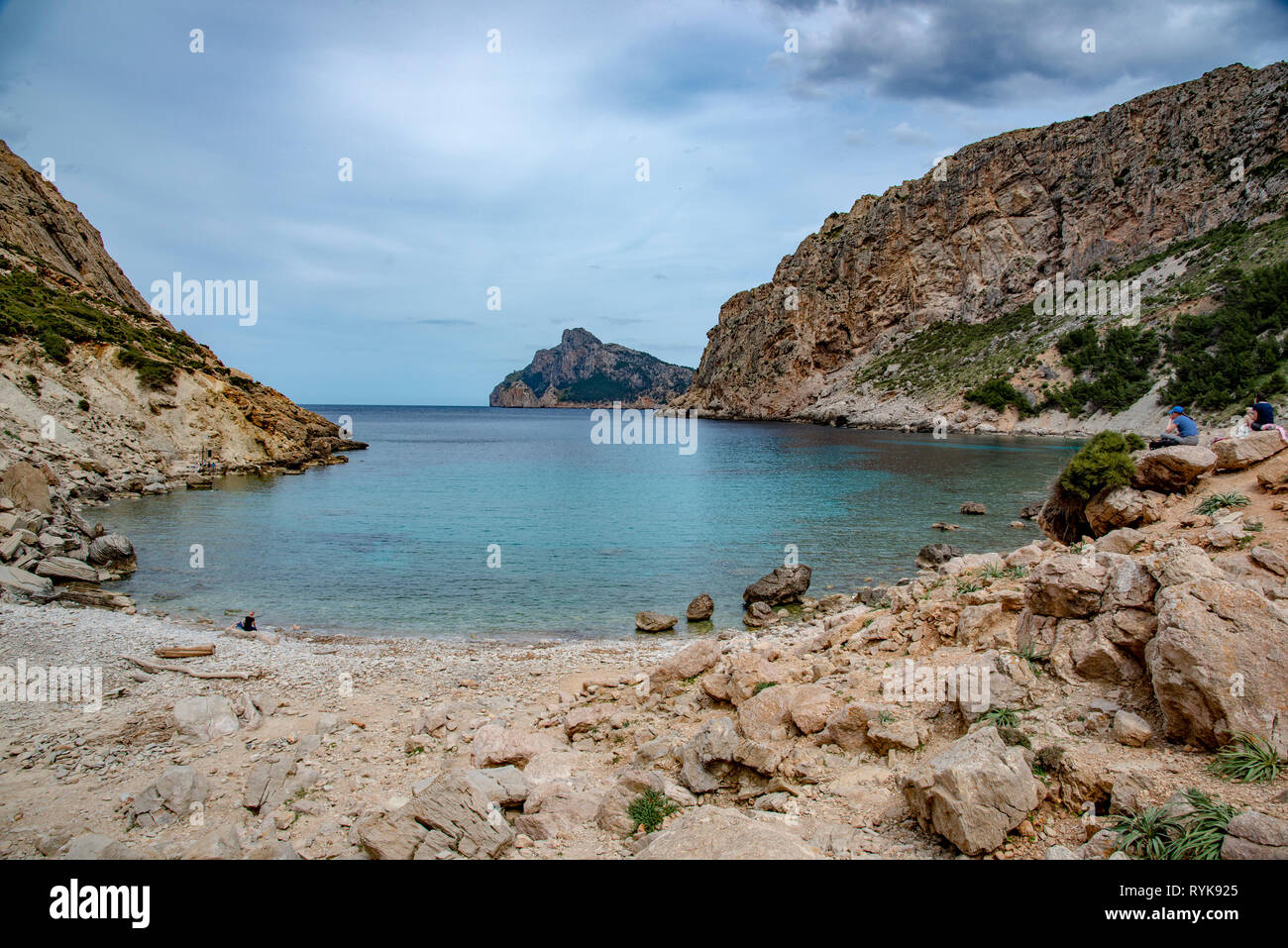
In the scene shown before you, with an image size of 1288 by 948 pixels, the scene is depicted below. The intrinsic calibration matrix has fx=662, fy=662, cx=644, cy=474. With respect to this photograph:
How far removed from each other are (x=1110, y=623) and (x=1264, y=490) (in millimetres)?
5785

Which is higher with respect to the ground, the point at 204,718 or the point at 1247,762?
the point at 1247,762

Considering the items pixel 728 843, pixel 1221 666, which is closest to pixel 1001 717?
pixel 1221 666

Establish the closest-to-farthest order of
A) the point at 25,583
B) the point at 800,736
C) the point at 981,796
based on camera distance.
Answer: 1. the point at 981,796
2. the point at 800,736
3. the point at 25,583

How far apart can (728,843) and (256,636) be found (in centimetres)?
1667

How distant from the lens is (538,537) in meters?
31.8

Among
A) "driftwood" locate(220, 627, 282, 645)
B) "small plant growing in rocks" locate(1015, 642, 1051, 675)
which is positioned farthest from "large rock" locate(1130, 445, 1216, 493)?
"driftwood" locate(220, 627, 282, 645)

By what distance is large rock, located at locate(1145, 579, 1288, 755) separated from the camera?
18.2 ft

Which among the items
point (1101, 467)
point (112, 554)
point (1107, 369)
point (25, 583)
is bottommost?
point (25, 583)

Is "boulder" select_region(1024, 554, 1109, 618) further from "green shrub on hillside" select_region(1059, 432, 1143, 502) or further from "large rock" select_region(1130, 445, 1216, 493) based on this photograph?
"green shrub on hillside" select_region(1059, 432, 1143, 502)

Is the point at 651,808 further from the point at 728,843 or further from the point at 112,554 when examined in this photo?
the point at 112,554

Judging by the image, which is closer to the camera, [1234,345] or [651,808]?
[651,808]

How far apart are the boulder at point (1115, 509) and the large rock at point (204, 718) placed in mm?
16786

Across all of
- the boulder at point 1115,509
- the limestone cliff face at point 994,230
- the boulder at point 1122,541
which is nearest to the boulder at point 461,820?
the boulder at point 1122,541

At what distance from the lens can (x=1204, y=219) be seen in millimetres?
89062
